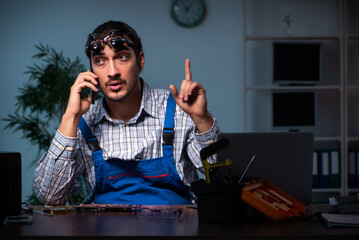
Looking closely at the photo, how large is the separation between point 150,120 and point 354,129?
2776 mm

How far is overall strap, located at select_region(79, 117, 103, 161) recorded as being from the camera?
6.15 ft

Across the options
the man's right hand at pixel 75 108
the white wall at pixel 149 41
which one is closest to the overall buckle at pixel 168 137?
the man's right hand at pixel 75 108

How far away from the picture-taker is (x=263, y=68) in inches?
165

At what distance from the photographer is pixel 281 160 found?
1535mm

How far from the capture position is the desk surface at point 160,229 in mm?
1064

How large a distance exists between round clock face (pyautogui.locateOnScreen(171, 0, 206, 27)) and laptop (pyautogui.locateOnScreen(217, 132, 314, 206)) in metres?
2.76

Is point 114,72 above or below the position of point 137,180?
above

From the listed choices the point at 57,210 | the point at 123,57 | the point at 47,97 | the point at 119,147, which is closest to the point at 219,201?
the point at 57,210

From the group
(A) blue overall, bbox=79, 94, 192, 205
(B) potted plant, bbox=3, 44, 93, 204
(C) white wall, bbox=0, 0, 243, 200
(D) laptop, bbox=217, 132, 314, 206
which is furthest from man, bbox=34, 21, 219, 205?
(C) white wall, bbox=0, 0, 243, 200

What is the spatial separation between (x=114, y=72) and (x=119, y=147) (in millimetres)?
318

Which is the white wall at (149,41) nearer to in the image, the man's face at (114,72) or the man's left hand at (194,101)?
the man's face at (114,72)

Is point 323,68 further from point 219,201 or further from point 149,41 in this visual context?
point 219,201

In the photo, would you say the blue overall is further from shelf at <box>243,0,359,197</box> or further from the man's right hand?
shelf at <box>243,0,359,197</box>

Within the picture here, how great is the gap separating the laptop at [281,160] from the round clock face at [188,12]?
108 inches
